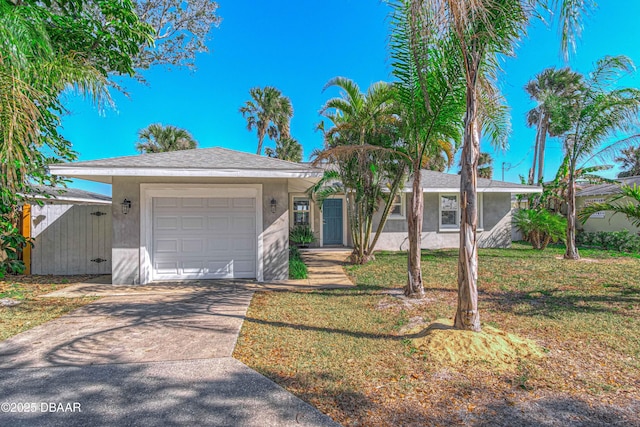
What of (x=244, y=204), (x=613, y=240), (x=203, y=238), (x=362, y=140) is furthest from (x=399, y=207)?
(x=613, y=240)

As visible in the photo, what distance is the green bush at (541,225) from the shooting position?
11336 millimetres

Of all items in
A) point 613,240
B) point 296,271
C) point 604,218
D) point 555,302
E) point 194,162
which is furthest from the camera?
point 604,218

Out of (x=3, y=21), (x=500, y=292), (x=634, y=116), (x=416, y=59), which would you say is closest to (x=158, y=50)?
(x=3, y=21)

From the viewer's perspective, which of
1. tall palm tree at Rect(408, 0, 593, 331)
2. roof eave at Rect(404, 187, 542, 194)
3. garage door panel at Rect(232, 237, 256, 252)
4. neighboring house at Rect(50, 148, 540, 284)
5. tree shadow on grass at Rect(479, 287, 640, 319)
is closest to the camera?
tall palm tree at Rect(408, 0, 593, 331)

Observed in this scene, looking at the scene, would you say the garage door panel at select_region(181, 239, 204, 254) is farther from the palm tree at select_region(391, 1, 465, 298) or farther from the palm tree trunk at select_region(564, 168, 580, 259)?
the palm tree trunk at select_region(564, 168, 580, 259)

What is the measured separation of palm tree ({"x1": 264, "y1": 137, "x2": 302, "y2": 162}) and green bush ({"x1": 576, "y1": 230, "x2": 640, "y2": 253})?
19.8 meters

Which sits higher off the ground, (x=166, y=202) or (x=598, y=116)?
(x=598, y=116)

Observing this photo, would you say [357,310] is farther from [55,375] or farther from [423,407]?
[55,375]

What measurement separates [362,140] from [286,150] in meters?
18.7

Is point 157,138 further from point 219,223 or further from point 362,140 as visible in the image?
point 362,140

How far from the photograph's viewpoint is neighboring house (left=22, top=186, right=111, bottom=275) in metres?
8.14

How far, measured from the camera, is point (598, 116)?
28.3 ft

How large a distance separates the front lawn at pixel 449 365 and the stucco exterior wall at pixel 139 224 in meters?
1.27

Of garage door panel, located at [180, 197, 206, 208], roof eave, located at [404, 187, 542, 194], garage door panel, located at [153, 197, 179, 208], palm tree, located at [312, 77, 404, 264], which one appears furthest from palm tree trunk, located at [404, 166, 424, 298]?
roof eave, located at [404, 187, 542, 194]
